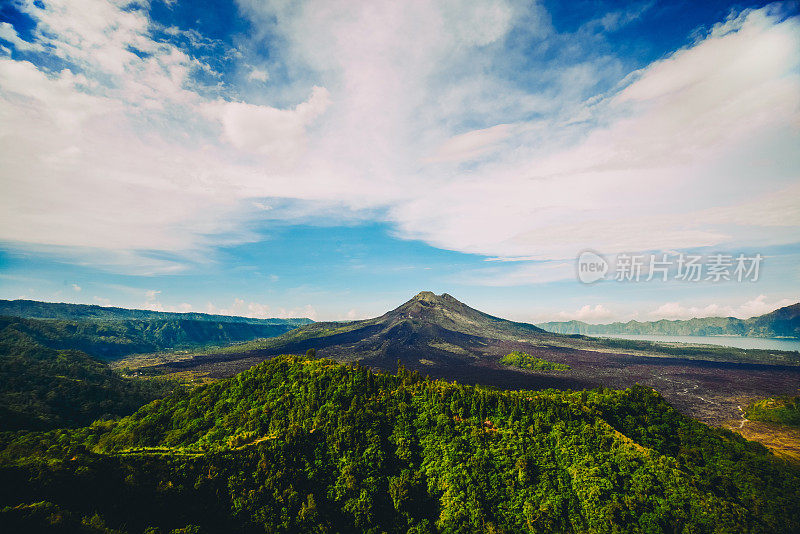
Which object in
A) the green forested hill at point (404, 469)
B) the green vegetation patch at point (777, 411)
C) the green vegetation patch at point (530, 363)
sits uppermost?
the green forested hill at point (404, 469)

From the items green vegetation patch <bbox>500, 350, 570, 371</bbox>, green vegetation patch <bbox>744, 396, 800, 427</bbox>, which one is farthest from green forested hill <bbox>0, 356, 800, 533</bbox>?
green vegetation patch <bbox>500, 350, 570, 371</bbox>

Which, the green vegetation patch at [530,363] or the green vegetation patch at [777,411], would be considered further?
the green vegetation patch at [530,363]

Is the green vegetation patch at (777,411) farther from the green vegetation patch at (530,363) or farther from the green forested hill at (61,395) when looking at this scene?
the green forested hill at (61,395)

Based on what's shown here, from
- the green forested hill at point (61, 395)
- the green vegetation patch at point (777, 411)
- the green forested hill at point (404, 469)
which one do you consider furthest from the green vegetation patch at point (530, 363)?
the green forested hill at point (61, 395)

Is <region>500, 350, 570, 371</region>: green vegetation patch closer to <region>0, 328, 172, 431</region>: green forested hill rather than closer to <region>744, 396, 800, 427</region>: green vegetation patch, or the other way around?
<region>744, 396, 800, 427</region>: green vegetation patch

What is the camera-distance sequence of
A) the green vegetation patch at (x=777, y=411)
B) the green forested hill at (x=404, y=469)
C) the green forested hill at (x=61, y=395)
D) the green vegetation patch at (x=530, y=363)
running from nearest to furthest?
the green forested hill at (x=404, y=469)
the green forested hill at (x=61, y=395)
the green vegetation patch at (x=777, y=411)
the green vegetation patch at (x=530, y=363)

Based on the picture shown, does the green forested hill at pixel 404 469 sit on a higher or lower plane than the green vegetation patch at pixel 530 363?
higher

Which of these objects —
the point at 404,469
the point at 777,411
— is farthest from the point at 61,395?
the point at 777,411

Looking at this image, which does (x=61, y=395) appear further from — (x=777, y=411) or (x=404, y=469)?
(x=777, y=411)
